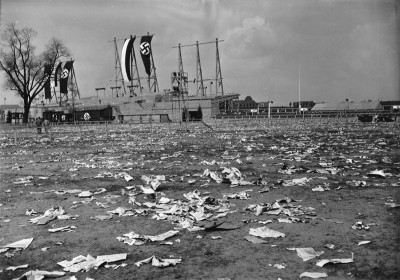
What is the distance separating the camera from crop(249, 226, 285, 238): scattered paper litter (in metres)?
3.92

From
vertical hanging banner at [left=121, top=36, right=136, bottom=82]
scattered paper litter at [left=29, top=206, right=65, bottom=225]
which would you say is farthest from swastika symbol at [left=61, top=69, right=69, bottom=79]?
scattered paper litter at [left=29, top=206, right=65, bottom=225]

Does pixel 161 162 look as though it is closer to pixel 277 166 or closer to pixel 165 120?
pixel 277 166

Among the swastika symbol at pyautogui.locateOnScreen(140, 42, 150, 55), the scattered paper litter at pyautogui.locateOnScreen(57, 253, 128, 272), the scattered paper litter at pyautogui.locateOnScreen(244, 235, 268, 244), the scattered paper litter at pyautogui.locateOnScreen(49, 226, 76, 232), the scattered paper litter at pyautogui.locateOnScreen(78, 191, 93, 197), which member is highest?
the swastika symbol at pyautogui.locateOnScreen(140, 42, 150, 55)

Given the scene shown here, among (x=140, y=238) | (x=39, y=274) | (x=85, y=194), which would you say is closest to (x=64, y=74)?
(x=85, y=194)

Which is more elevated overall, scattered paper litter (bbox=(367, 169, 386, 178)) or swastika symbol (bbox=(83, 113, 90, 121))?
swastika symbol (bbox=(83, 113, 90, 121))

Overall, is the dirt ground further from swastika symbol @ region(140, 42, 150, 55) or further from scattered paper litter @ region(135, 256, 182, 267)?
swastika symbol @ region(140, 42, 150, 55)

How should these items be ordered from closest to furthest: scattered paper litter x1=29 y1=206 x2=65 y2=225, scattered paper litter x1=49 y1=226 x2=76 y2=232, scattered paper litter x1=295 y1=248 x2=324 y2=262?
scattered paper litter x1=295 y1=248 x2=324 y2=262 → scattered paper litter x1=49 y1=226 x2=76 y2=232 → scattered paper litter x1=29 y1=206 x2=65 y2=225

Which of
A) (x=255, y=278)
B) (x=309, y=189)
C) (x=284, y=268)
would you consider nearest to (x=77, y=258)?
(x=255, y=278)

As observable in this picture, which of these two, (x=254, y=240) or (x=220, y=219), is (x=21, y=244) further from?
(x=254, y=240)

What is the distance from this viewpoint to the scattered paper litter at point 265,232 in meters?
3.92

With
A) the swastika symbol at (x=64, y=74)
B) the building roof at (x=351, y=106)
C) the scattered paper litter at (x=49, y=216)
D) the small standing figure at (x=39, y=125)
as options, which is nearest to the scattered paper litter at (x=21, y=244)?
the scattered paper litter at (x=49, y=216)

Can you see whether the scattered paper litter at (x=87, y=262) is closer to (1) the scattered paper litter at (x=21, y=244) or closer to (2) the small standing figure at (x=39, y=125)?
(1) the scattered paper litter at (x=21, y=244)

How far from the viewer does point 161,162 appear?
10078 mm

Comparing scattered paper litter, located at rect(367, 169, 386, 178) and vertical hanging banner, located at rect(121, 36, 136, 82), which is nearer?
scattered paper litter, located at rect(367, 169, 386, 178)
